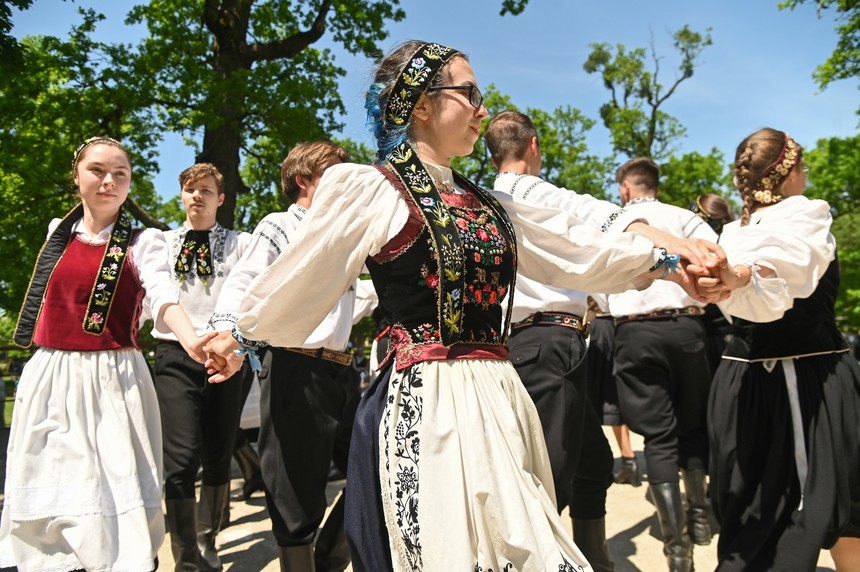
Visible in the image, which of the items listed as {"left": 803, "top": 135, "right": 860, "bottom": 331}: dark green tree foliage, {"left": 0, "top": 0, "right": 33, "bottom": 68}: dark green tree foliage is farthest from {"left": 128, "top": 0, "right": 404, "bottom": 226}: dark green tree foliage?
{"left": 803, "top": 135, "right": 860, "bottom": 331}: dark green tree foliage

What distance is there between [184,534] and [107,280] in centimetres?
145

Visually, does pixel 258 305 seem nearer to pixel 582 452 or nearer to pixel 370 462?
pixel 370 462

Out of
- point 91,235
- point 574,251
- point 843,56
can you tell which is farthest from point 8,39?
point 843,56

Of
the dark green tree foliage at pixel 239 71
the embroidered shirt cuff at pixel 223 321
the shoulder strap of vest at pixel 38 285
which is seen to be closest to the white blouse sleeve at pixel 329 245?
the embroidered shirt cuff at pixel 223 321

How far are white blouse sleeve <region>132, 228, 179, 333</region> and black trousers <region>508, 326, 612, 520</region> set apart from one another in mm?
1621

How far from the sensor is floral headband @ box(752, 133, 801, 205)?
2.97m

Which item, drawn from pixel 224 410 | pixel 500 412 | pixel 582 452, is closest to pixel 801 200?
pixel 582 452

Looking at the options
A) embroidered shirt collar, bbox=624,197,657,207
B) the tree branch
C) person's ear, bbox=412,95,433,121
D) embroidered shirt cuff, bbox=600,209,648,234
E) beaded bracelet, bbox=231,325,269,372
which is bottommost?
beaded bracelet, bbox=231,325,269,372

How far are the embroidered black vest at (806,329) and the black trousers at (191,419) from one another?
9.45ft

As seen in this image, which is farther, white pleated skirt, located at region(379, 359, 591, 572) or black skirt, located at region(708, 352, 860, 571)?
black skirt, located at region(708, 352, 860, 571)

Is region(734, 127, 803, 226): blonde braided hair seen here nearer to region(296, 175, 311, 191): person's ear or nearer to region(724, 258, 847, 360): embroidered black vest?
region(724, 258, 847, 360): embroidered black vest

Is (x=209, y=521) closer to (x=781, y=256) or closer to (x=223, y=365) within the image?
(x=223, y=365)

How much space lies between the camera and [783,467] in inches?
111

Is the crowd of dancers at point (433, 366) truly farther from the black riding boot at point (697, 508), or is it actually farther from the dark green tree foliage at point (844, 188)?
the dark green tree foliage at point (844, 188)
